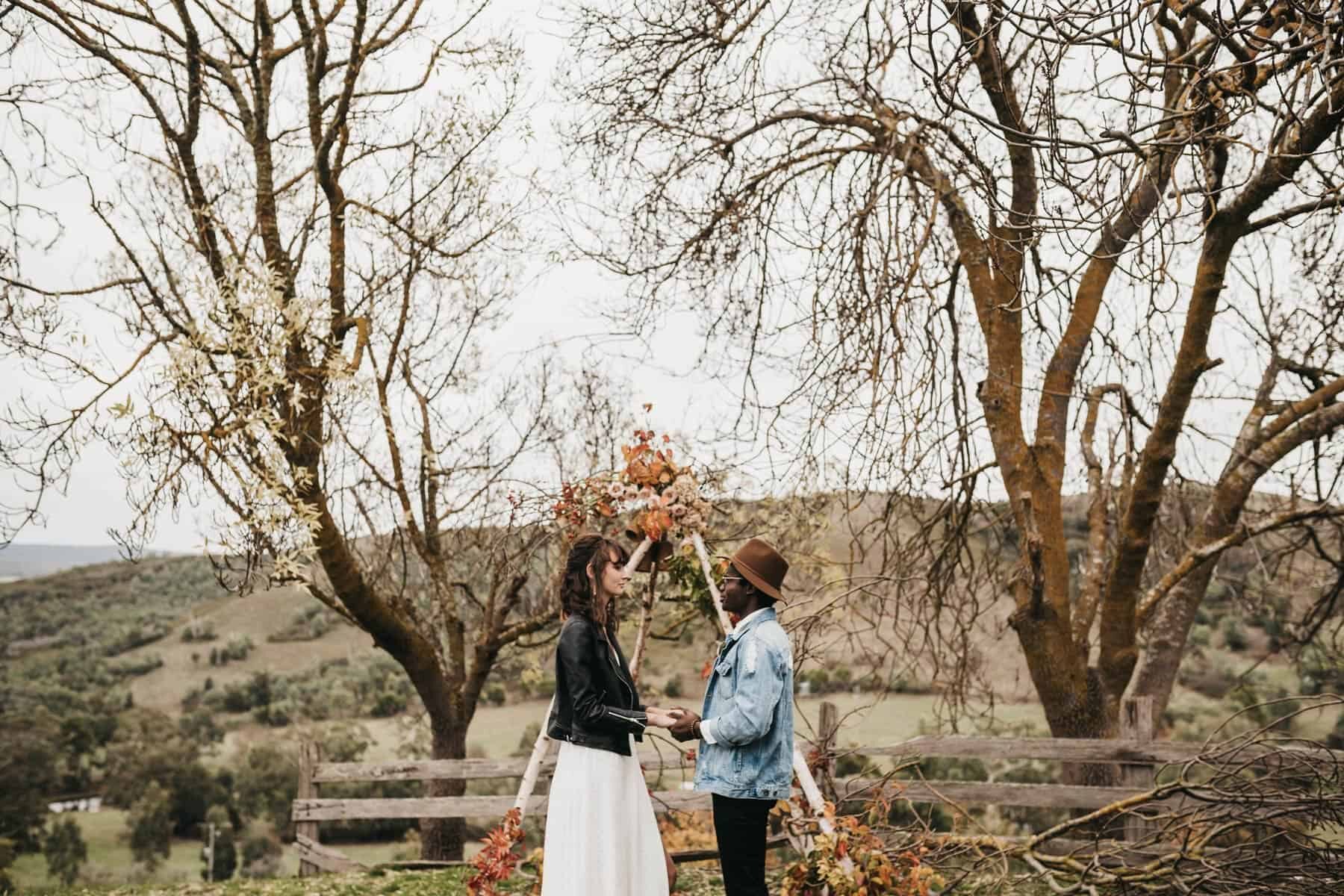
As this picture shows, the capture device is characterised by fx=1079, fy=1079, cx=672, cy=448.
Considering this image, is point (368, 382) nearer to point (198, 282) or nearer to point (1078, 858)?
point (198, 282)

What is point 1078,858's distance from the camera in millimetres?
5816

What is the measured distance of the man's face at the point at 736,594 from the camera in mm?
4309

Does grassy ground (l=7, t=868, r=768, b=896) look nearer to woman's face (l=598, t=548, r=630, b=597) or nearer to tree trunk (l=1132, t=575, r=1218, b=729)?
woman's face (l=598, t=548, r=630, b=597)

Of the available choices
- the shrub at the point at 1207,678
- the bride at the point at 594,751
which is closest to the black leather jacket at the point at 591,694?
the bride at the point at 594,751

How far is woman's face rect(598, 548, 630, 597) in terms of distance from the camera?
446cm

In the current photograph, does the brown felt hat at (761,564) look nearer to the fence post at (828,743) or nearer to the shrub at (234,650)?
the fence post at (828,743)

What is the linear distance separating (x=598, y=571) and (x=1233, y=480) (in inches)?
225

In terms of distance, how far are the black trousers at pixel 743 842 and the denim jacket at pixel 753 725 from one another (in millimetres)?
70

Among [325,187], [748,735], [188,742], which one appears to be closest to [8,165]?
[325,187]

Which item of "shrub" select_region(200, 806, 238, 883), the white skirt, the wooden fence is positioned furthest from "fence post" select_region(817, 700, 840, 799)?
"shrub" select_region(200, 806, 238, 883)

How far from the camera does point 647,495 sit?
5840mm

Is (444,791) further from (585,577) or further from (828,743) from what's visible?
(585,577)

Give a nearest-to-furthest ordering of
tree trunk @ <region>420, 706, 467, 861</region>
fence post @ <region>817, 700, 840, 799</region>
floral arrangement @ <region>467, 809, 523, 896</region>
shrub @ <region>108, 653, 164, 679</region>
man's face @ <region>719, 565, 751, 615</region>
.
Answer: man's face @ <region>719, 565, 751, 615</region>
floral arrangement @ <region>467, 809, 523, 896</region>
fence post @ <region>817, 700, 840, 799</region>
tree trunk @ <region>420, 706, 467, 861</region>
shrub @ <region>108, 653, 164, 679</region>

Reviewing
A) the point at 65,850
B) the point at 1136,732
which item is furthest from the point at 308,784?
the point at 65,850
